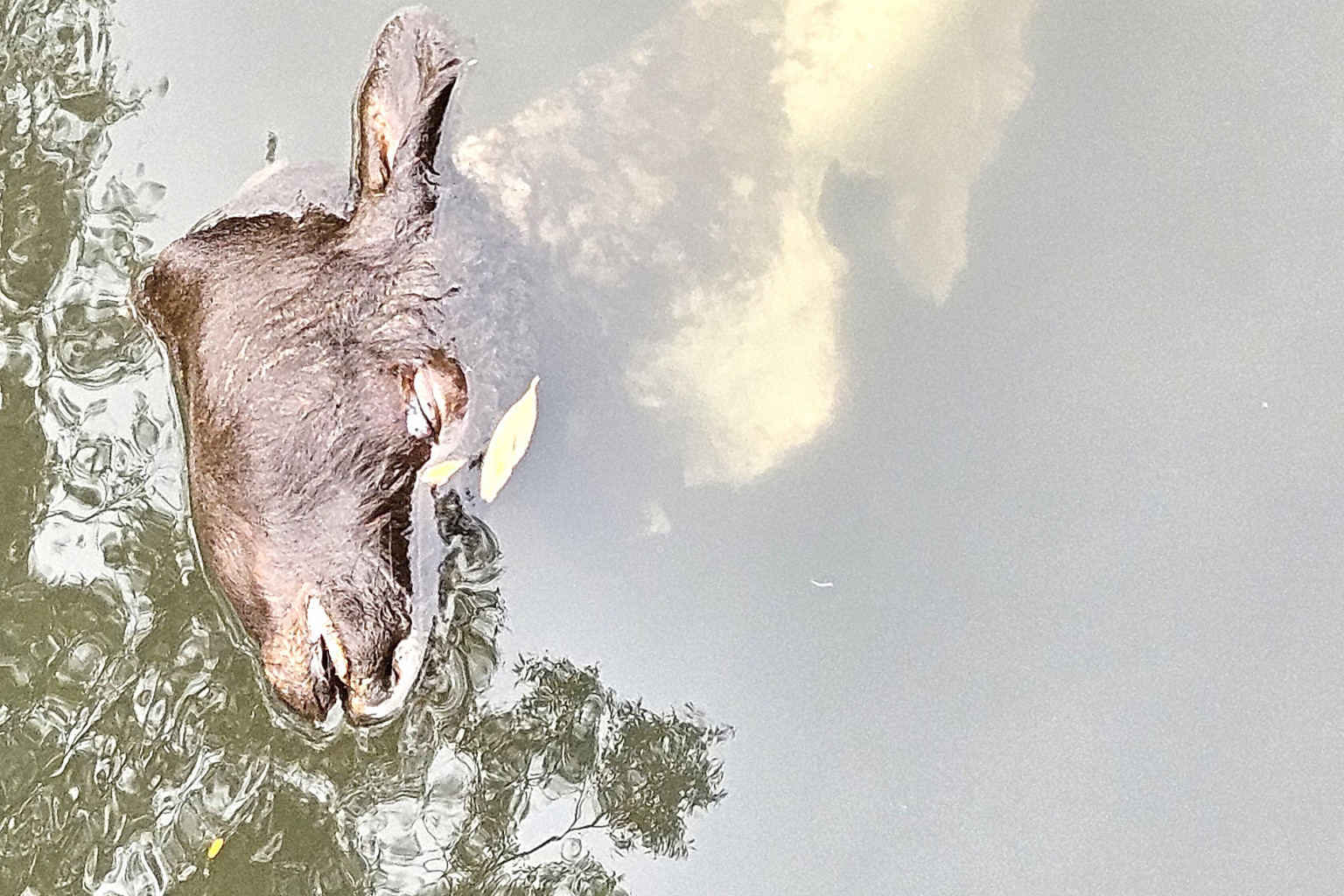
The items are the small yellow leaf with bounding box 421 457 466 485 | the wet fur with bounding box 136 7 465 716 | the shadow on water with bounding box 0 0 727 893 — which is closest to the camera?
the wet fur with bounding box 136 7 465 716

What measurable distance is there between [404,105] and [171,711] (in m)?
1.71

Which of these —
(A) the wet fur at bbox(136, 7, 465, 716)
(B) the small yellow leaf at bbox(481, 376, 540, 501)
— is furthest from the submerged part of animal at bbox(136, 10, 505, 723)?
(B) the small yellow leaf at bbox(481, 376, 540, 501)

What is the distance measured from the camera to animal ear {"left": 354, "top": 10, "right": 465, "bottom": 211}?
2.73 m

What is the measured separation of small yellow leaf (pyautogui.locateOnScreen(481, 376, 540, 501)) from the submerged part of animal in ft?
0.49

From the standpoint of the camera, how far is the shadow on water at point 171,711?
278 centimetres

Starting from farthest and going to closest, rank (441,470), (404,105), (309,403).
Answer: (404,105), (441,470), (309,403)

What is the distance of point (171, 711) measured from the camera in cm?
280

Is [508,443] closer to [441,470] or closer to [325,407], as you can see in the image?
[441,470]

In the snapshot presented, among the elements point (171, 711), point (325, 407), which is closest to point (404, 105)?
point (325, 407)

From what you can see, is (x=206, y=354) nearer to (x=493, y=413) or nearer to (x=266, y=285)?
(x=266, y=285)

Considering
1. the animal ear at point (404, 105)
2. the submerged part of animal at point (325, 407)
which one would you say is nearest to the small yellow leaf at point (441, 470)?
the submerged part of animal at point (325, 407)

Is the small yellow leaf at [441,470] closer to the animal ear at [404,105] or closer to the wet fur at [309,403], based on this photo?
the wet fur at [309,403]

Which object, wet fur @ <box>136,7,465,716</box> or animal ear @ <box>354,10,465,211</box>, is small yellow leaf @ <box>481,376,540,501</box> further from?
animal ear @ <box>354,10,465,211</box>

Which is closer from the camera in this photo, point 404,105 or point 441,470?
point 441,470
